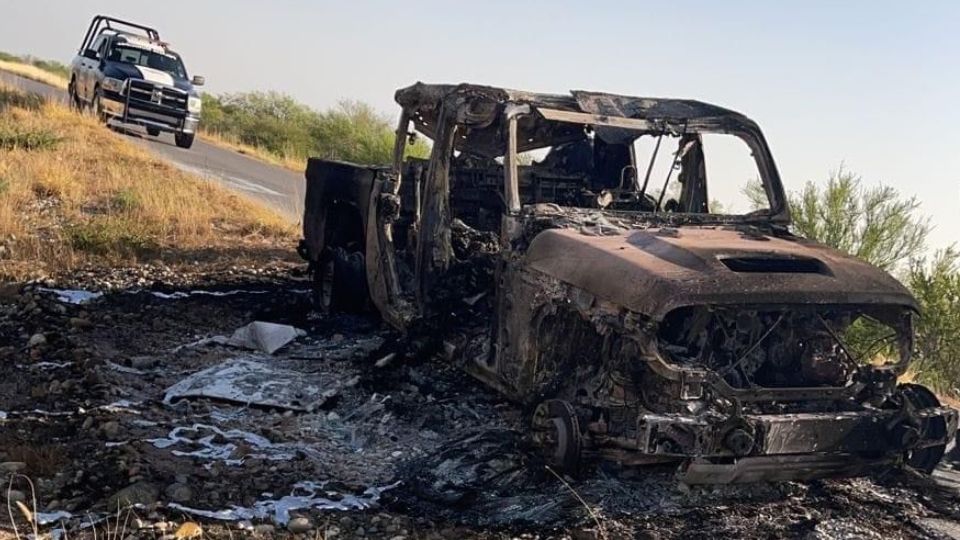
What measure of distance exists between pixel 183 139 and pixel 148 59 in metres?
1.86

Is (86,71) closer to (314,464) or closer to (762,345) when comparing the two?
(314,464)

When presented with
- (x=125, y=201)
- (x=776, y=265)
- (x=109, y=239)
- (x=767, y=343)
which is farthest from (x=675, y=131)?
(x=125, y=201)

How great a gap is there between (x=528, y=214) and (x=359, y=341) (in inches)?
103

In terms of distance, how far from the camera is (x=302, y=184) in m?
20.5

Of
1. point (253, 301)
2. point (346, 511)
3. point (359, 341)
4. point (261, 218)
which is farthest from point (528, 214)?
point (261, 218)

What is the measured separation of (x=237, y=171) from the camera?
2011cm

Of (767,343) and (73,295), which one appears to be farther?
(73,295)

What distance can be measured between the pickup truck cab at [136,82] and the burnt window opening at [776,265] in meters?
16.6

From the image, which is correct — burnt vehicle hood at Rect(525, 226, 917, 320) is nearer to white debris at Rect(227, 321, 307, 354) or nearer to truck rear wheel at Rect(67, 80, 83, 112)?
white debris at Rect(227, 321, 307, 354)

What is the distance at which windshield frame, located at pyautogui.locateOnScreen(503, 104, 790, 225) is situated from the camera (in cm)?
596

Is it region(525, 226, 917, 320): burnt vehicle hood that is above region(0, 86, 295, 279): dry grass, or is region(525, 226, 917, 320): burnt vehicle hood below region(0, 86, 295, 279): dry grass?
above

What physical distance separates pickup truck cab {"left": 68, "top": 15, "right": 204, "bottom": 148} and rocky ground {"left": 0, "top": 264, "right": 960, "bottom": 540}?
12512 mm

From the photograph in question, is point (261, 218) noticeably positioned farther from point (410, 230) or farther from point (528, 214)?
point (528, 214)

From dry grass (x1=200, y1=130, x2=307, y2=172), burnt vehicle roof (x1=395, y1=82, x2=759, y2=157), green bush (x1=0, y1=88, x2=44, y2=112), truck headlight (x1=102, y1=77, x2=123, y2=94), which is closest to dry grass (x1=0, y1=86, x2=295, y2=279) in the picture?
truck headlight (x1=102, y1=77, x2=123, y2=94)
